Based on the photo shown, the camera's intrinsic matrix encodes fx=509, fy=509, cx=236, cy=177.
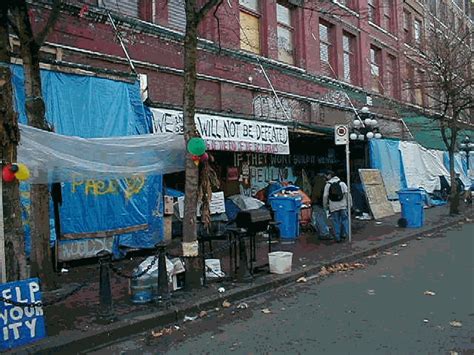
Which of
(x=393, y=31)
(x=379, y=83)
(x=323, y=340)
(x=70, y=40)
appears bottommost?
(x=323, y=340)

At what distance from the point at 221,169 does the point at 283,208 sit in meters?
2.72

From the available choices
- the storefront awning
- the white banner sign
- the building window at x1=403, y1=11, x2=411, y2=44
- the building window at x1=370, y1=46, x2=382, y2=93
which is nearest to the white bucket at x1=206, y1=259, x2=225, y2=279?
the white banner sign

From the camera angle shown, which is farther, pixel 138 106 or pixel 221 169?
pixel 221 169

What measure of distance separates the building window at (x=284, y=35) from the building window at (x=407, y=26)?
1287 centimetres

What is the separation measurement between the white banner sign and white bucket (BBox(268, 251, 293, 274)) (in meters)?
3.45

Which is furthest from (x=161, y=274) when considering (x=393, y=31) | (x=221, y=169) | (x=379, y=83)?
(x=393, y=31)

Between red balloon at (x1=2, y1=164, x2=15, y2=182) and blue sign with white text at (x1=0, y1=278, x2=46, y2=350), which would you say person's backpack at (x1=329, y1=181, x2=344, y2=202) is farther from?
red balloon at (x1=2, y1=164, x2=15, y2=182)

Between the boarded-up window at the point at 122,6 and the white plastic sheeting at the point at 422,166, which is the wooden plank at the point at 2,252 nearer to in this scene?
the boarded-up window at the point at 122,6

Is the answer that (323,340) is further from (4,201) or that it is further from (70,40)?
(70,40)

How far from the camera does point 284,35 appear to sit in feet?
63.6

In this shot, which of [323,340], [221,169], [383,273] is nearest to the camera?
[323,340]

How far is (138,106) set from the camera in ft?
37.5

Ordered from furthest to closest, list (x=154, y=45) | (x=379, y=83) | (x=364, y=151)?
(x=379, y=83)
(x=364, y=151)
(x=154, y=45)

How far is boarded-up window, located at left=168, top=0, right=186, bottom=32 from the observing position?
14.0 meters
